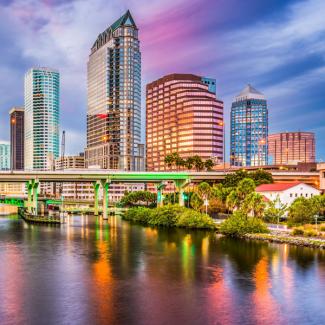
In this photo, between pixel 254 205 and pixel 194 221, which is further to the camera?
pixel 194 221

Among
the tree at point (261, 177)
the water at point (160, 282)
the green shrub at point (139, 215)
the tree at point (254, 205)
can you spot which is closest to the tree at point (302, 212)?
the tree at point (254, 205)

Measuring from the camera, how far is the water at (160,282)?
46469 mm

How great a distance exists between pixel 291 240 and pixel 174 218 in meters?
48.4

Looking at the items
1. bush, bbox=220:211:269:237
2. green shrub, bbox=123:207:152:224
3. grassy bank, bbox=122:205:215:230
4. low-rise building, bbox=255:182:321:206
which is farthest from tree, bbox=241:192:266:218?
green shrub, bbox=123:207:152:224

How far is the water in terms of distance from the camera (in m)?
46.5

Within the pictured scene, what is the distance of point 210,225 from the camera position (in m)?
120

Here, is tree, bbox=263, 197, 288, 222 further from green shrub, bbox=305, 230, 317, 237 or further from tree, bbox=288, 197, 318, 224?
green shrub, bbox=305, 230, 317, 237

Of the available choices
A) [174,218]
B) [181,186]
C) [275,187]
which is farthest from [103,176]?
[275,187]

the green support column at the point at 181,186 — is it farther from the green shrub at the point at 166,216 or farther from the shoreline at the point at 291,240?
the shoreline at the point at 291,240

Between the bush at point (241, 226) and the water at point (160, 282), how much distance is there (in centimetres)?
718

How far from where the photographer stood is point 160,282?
60.1 m

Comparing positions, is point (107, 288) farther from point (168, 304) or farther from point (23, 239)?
point (23, 239)

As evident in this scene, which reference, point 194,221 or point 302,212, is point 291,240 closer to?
point 302,212

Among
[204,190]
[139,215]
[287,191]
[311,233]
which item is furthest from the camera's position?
[139,215]
